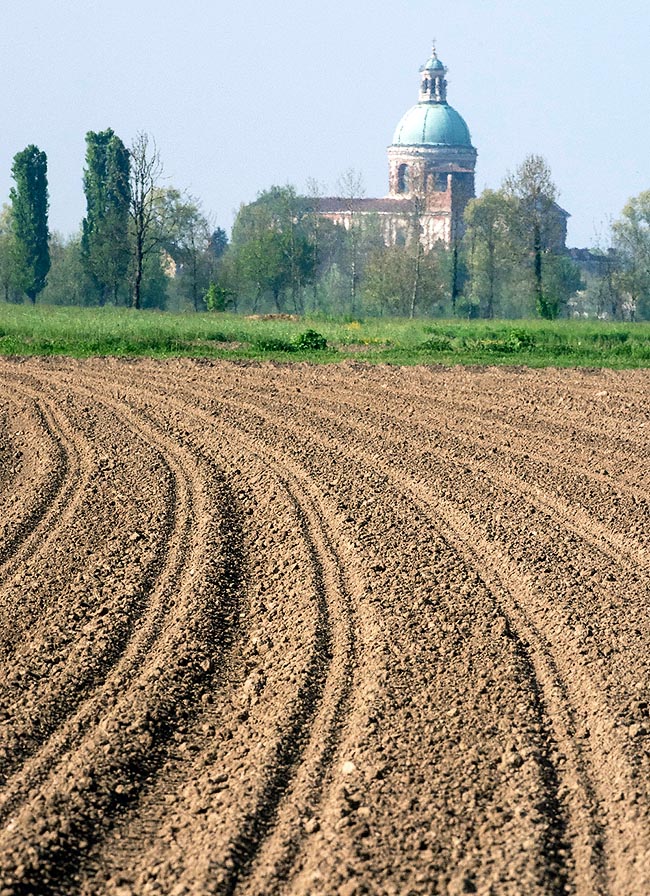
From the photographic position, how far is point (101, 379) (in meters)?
23.4

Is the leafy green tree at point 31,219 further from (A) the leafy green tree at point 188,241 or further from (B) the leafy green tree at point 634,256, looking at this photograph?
(B) the leafy green tree at point 634,256

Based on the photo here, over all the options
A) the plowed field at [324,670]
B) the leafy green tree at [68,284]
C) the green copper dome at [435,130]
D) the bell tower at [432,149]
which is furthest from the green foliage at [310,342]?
the green copper dome at [435,130]

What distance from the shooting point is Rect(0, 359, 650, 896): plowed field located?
538 centimetres

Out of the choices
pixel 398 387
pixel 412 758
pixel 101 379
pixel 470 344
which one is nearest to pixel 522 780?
pixel 412 758

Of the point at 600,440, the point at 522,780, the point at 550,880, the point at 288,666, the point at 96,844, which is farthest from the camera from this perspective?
the point at 600,440

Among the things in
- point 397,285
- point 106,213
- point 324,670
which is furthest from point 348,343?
point 106,213

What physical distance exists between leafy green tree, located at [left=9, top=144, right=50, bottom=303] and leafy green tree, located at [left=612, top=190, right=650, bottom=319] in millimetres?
31737

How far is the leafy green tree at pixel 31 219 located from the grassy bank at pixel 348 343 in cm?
3285

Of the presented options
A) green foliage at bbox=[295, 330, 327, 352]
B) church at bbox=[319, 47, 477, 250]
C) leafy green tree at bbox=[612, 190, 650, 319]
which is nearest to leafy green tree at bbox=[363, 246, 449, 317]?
leafy green tree at bbox=[612, 190, 650, 319]

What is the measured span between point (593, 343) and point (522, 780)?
28.7 metres

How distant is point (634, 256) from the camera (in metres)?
76.6

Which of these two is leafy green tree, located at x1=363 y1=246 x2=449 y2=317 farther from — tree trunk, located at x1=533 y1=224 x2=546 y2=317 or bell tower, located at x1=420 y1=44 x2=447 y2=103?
bell tower, located at x1=420 y1=44 x2=447 y2=103

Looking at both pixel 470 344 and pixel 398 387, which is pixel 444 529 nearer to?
pixel 398 387

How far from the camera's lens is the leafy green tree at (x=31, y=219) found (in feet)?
228
